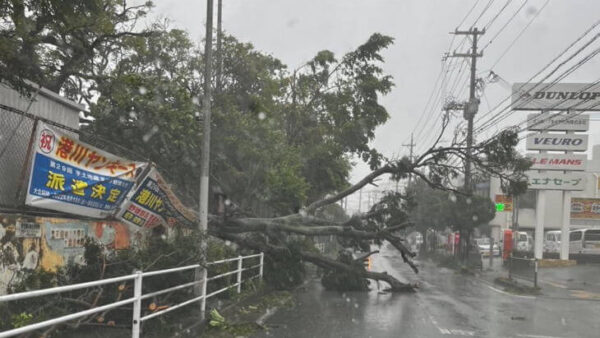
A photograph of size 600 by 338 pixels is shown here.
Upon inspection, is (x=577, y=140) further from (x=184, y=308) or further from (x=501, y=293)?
(x=184, y=308)

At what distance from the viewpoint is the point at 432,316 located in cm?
1250

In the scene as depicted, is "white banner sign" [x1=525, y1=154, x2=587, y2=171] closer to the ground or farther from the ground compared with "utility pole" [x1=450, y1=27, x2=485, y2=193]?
closer to the ground

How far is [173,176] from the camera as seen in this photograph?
16.0 m

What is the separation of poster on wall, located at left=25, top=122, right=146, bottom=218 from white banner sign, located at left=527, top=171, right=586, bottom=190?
96.2ft

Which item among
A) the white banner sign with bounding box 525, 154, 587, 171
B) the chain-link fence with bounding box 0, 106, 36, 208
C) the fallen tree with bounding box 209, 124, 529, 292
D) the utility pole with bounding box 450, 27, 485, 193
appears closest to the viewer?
the chain-link fence with bounding box 0, 106, 36, 208

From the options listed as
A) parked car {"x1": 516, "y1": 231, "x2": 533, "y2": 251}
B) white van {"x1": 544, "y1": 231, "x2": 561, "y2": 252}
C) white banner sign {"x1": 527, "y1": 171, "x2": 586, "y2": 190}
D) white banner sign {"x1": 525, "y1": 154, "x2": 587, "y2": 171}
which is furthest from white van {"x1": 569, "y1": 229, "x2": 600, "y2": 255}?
parked car {"x1": 516, "y1": 231, "x2": 533, "y2": 251}

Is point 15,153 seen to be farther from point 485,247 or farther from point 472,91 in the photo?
point 485,247

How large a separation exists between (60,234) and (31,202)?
2.04 feet

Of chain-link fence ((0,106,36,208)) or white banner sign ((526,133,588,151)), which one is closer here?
chain-link fence ((0,106,36,208))

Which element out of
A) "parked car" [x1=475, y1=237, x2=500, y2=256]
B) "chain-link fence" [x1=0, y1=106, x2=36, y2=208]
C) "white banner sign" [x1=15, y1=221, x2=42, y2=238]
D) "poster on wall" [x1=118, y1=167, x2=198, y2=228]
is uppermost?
"chain-link fence" [x1=0, y1=106, x2=36, y2=208]

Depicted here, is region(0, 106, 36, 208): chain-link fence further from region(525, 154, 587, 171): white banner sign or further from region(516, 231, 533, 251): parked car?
region(516, 231, 533, 251): parked car

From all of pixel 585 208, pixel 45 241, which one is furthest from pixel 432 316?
pixel 585 208

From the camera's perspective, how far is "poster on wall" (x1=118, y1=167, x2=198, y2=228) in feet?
35.1

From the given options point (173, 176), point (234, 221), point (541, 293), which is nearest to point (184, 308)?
point (234, 221)
